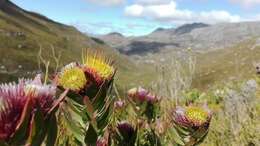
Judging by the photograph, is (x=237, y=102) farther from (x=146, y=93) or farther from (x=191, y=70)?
(x=146, y=93)

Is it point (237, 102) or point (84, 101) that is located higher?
point (84, 101)

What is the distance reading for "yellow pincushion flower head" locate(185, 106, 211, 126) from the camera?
334cm

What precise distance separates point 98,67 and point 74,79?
160 millimetres

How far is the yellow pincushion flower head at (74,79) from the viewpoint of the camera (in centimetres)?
265

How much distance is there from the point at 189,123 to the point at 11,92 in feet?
6.05

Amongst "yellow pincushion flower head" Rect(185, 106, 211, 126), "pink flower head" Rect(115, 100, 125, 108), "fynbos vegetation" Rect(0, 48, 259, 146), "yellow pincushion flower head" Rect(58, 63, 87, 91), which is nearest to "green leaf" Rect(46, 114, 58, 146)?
"fynbos vegetation" Rect(0, 48, 259, 146)

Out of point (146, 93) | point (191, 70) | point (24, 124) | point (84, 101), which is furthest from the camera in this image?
point (191, 70)

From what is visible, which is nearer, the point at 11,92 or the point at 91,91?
the point at 11,92

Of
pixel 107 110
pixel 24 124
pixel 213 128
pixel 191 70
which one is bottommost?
pixel 213 128

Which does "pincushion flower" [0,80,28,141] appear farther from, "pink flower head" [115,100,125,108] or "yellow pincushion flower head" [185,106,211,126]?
"pink flower head" [115,100,125,108]

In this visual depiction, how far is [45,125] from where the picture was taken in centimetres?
181

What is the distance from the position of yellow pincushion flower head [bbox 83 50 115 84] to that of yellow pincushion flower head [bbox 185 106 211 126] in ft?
2.69

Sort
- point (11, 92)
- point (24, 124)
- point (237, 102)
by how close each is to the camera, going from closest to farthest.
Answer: point (24, 124) < point (11, 92) < point (237, 102)

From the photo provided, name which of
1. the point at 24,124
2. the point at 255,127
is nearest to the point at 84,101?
the point at 24,124
